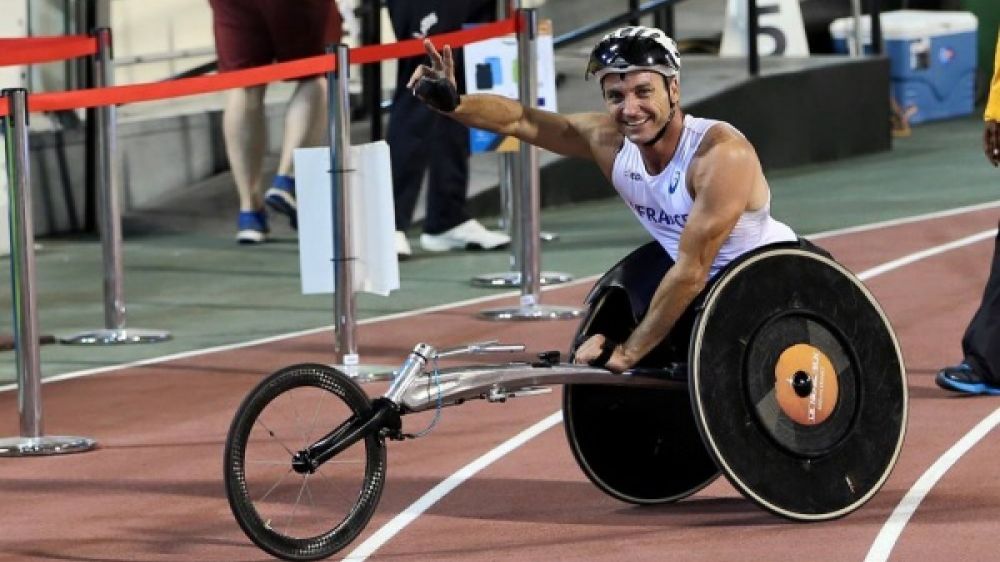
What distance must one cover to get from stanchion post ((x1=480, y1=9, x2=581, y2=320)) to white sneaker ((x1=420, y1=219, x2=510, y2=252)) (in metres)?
2.16

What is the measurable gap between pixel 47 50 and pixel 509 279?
2879mm

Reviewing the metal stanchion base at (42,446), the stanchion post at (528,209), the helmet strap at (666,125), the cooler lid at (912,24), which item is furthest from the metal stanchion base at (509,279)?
the cooler lid at (912,24)

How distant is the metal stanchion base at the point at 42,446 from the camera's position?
8.38m

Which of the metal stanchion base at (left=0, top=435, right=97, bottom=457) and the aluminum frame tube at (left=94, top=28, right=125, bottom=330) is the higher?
the aluminum frame tube at (left=94, top=28, right=125, bottom=330)

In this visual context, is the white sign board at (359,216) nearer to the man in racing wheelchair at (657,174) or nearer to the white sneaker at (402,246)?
the man in racing wheelchair at (657,174)

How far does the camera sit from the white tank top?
278 inches

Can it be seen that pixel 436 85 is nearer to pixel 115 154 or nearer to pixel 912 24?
pixel 115 154

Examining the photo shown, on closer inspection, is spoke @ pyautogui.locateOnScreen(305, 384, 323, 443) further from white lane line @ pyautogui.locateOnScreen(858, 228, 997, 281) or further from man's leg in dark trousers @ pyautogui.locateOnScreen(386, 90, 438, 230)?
man's leg in dark trousers @ pyautogui.locateOnScreen(386, 90, 438, 230)

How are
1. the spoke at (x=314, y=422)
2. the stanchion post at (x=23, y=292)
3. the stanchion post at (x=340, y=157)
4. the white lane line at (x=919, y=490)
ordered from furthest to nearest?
the stanchion post at (x=340, y=157), the stanchion post at (x=23, y=292), the spoke at (x=314, y=422), the white lane line at (x=919, y=490)

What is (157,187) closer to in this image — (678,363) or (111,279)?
(111,279)

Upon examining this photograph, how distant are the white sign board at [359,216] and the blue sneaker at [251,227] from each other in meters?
4.44

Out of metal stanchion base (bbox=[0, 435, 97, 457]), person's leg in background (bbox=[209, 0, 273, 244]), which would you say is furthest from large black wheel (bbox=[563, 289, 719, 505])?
person's leg in background (bbox=[209, 0, 273, 244])

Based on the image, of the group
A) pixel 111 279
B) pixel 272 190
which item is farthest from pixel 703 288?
pixel 272 190

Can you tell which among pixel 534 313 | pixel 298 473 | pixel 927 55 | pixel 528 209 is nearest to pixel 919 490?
pixel 298 473
